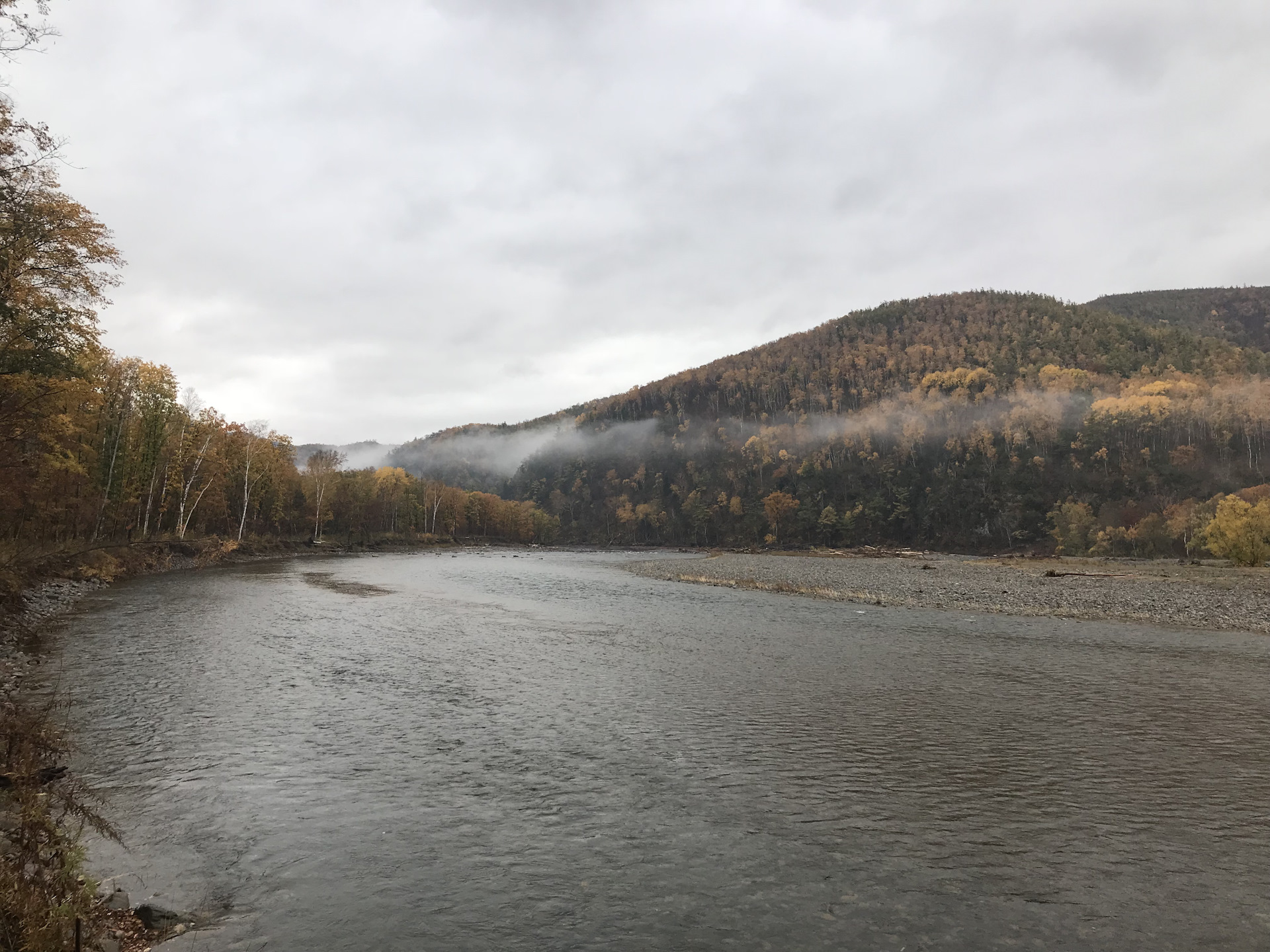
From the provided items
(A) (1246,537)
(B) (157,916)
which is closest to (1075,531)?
(A) (1246,537)

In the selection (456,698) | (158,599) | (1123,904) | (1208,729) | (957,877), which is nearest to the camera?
(1123,904)

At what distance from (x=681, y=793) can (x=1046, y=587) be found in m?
44.9

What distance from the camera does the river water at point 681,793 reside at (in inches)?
265

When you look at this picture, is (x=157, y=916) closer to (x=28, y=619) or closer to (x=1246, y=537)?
(x=28, y=619)

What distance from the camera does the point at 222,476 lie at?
7025cm

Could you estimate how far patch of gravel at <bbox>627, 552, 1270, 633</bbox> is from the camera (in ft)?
107

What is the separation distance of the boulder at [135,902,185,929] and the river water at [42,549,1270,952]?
0.28 metres

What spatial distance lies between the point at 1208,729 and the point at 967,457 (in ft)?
586

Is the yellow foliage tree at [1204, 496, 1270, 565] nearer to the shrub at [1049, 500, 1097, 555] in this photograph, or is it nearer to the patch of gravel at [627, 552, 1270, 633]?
the patch of gravel at [627, 552, 1270, 633]

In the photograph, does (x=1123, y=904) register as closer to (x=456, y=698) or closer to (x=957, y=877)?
(x=957, y=877)

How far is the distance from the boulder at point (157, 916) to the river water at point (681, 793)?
0.94ft

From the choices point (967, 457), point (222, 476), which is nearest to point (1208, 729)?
point (222, 476)

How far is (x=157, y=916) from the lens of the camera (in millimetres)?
6203

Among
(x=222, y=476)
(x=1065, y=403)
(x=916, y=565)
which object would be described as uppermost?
(x=1065, y=403)
